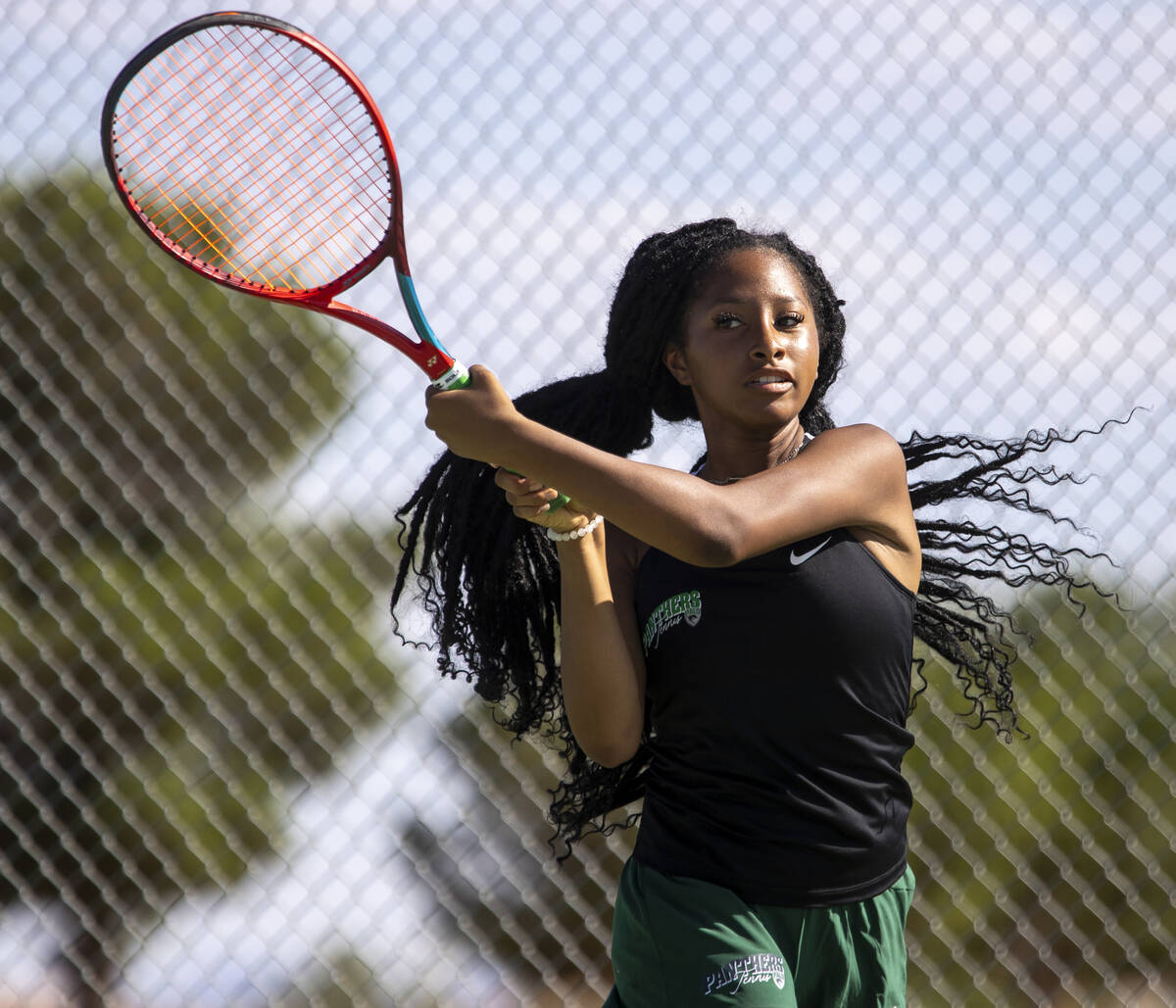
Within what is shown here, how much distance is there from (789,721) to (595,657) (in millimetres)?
270

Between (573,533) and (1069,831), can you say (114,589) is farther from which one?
(1069,831)

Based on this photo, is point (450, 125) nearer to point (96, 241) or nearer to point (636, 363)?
point (636, 363)

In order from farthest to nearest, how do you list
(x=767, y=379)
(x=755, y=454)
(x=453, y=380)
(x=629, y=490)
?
1. (x=755, y=454)
2. (x=767, y=379)
3. (x=453, y=380)
4. (x=629, y=490)

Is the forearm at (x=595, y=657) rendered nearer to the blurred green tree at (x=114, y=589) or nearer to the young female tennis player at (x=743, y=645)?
the young female tennis player at (x=743, y=645)

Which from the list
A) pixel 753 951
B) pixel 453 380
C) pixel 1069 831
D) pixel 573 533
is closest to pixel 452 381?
pixel 453 380

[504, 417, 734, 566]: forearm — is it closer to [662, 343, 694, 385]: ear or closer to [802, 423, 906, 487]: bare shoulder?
[802, 423, 906, 487]: bare shoulder

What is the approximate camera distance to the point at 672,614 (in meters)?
1.66

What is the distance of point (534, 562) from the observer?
202 centimetres

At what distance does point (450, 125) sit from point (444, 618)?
1198mm

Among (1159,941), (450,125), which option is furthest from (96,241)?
(1159,941)

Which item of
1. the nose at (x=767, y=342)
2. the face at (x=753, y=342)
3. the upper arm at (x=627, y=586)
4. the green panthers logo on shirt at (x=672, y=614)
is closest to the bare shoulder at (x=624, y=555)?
the upper arm at (x=627, y=586)

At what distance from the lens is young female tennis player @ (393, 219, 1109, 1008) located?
1.46 metres

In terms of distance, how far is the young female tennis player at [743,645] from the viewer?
57.3 inches

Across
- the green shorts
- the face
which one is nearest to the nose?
the face
